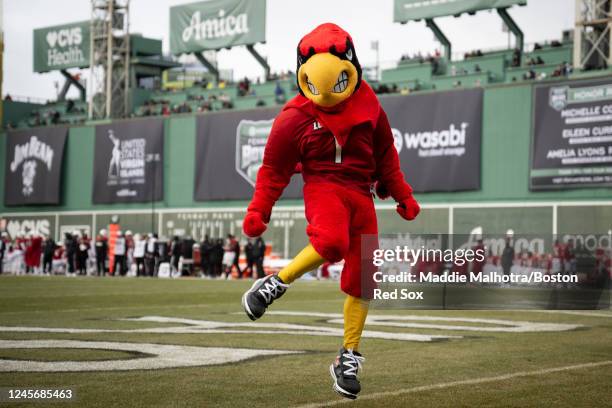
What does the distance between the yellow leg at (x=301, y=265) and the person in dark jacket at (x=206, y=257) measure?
1117 inches

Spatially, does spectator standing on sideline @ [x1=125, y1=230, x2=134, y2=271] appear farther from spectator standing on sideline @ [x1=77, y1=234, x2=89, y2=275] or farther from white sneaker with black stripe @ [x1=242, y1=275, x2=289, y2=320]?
white sneaker with black stripe @ [x1=242, y1=275, x2=289, y2=320]

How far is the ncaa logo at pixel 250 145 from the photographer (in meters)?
39.8

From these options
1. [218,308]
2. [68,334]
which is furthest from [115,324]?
[218,308]

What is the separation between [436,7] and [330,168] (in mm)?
33775

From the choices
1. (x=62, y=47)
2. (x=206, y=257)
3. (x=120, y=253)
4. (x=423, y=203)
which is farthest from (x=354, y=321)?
(x=62, y=47)

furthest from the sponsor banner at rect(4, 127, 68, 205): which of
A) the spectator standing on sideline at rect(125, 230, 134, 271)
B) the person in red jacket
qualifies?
the spectator standing on sideline at rect(125, 230, 134, 271)

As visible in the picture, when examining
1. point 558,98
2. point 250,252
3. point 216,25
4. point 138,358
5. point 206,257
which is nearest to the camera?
point 138,358

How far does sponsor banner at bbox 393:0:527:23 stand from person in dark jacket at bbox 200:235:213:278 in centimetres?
1255

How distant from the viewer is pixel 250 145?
4016 cm

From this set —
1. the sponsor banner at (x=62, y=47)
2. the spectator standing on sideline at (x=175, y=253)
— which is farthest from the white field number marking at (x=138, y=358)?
the sponsor banner at (x=62, y=47)

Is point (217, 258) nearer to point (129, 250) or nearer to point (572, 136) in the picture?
point (129, 250)

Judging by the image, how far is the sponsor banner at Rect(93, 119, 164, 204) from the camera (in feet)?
143

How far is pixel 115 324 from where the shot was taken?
1138 centimetres

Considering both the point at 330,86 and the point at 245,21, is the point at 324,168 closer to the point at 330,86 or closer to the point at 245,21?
the point at 330,86
